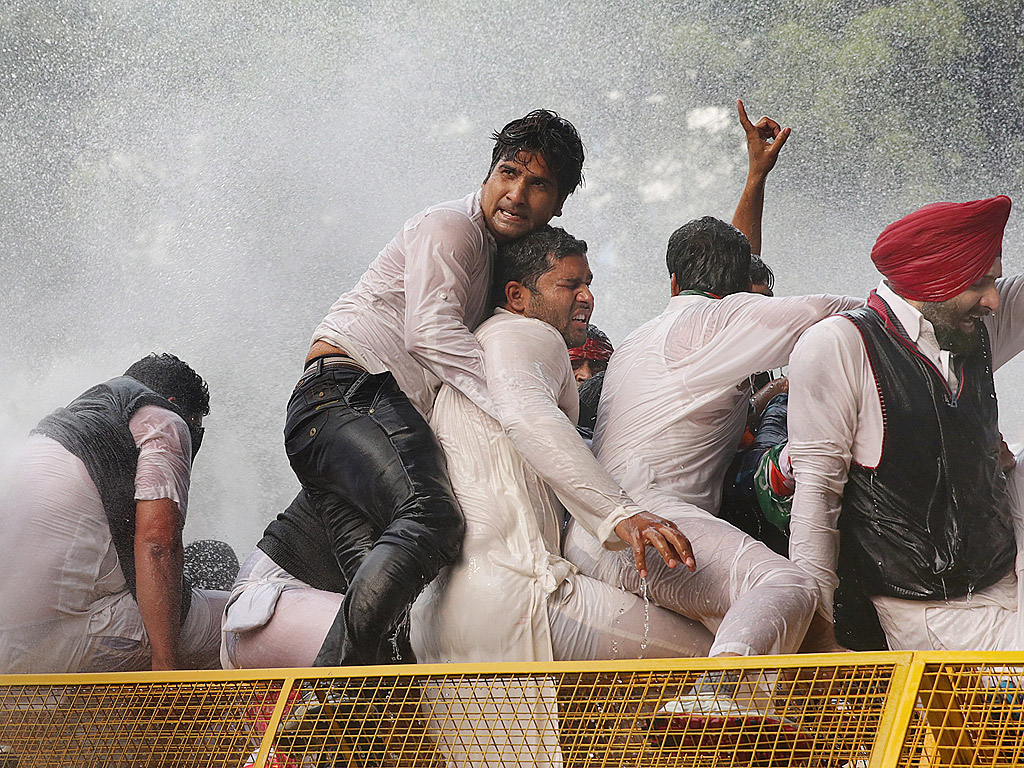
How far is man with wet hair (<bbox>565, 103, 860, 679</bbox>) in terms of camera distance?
2.33 m

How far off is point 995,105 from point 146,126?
8.22ft

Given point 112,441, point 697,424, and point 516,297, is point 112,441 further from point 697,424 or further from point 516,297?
point 697,424

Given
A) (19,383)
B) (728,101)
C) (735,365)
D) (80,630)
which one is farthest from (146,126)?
(735,365)

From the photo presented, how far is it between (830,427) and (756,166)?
1.01 m

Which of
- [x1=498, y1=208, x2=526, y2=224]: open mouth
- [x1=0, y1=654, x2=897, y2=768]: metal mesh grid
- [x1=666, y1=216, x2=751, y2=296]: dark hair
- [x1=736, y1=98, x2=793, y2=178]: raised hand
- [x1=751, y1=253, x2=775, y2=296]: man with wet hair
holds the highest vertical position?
[x1=736, y1=98, x2=793, y2=178]: raised hand

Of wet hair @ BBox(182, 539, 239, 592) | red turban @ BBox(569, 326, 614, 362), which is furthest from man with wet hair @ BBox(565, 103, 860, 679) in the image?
wet hair @ BBox(182, 539, 239, 592)

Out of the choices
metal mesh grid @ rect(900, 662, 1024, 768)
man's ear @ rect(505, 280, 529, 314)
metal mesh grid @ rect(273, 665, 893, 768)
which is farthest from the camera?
man's ear @ rect(505, 280, 529, 314)

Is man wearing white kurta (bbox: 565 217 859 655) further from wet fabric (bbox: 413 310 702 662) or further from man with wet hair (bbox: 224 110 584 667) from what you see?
man with wet hair (bbox: 224 110 584 667)

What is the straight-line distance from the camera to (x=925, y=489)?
2.41 m

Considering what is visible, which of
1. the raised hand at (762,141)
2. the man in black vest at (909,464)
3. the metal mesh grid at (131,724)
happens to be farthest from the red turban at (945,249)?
the metal mesh grid at (131,724)

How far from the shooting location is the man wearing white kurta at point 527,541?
7.67ft

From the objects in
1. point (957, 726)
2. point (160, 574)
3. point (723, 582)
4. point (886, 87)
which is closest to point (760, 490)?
point (723, 582)

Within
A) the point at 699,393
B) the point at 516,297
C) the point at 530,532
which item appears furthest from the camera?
the point at 516,297

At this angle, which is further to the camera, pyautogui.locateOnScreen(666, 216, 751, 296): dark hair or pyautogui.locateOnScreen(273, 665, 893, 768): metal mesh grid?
pyautogui.locateOnScreen(666, 216, 751, 296): dark hair
